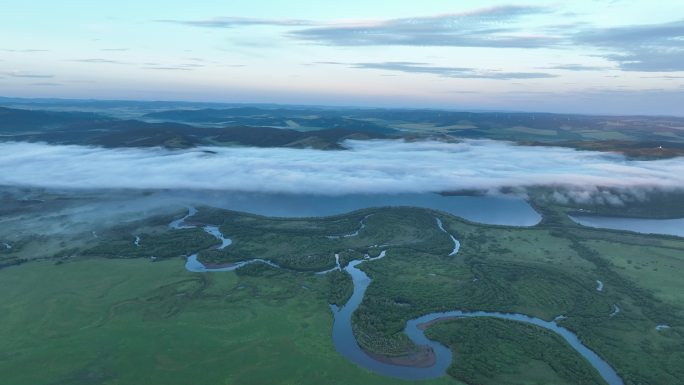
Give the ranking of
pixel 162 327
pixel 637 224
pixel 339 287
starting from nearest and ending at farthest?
pixel 162 327
pixel 339 287
pixel 637 224

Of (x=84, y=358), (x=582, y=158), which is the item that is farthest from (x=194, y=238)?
(x=582, y=158)

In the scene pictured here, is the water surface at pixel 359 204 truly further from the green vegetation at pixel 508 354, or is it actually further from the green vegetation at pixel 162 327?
the green vegetation at pixel 508 354

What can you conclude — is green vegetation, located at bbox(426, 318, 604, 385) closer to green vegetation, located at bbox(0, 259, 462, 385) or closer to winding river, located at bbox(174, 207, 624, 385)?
winding river, located at bbox(174, 207, 624, 385)

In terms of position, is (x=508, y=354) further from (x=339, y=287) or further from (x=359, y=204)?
(x=359, y=204)

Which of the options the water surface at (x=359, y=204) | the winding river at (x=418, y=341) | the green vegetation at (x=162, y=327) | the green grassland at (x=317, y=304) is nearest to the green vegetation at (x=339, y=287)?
the green grassland at (x=317, y=304)

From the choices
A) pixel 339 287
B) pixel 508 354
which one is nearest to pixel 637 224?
pixel 508 354

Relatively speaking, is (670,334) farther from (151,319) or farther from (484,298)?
(151,319)

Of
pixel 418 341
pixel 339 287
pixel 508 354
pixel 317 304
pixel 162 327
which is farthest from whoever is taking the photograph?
pixel 339 287
